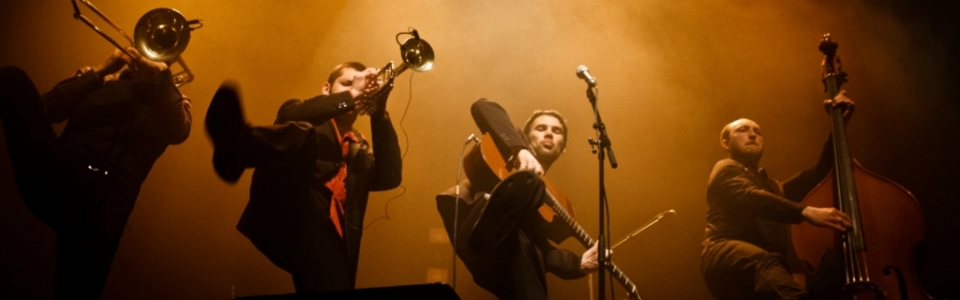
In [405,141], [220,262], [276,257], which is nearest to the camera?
[276,257]

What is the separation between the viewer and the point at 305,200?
11.2 ft

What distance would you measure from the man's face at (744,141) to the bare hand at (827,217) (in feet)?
2.85

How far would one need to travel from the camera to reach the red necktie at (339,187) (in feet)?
11.6

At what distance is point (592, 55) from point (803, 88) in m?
1.51

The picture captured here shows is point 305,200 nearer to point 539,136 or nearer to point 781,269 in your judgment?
point 539,136

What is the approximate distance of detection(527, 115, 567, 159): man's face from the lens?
4.67 meters

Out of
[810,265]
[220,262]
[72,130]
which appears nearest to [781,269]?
[810,265]

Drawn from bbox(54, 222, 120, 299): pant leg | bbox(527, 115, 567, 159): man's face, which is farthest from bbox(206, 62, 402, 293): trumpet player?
bbox(527, 115, 567, 159): man's face

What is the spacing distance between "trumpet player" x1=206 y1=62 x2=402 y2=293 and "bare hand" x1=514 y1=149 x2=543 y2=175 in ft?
1.99

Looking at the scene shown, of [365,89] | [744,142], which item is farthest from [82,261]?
[744,142]

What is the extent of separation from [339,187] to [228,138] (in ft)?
1.94

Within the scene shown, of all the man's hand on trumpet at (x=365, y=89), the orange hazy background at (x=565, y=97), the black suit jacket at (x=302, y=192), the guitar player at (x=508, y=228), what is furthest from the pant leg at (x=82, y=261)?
the guitar player at (x=508, y=228)

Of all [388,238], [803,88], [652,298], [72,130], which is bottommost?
[652,298]

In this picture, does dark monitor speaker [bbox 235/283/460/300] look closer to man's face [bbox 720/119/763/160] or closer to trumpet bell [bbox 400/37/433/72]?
trumpet bell [bbox 400/37/433/72]
